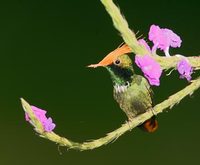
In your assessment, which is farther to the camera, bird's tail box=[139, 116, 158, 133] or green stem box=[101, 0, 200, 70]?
bird's tail box=[139, 116, 158, 133]

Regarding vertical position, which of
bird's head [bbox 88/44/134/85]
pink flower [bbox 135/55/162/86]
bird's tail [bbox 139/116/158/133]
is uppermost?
bird's head [bbox 88/44/134/85]

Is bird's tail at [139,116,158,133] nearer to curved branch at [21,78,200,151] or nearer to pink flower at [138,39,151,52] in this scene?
curved branch at [21,78,200,151]

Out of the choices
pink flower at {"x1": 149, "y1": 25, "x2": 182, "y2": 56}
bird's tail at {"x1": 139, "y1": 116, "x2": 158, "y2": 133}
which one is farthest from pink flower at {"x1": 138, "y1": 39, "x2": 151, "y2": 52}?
bird's tail at {"x1": 139, "y1": 116, "x2": 158, "y2": 133}

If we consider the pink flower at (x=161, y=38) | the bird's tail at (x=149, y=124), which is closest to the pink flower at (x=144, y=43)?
the pink flower at (x=161, y=38)

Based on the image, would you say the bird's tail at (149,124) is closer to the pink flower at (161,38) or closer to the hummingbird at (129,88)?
the hummingbird at (129,88)

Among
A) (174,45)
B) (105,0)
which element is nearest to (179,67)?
(174,45)

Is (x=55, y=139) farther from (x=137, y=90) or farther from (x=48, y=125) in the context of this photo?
(x=137, y=90)
